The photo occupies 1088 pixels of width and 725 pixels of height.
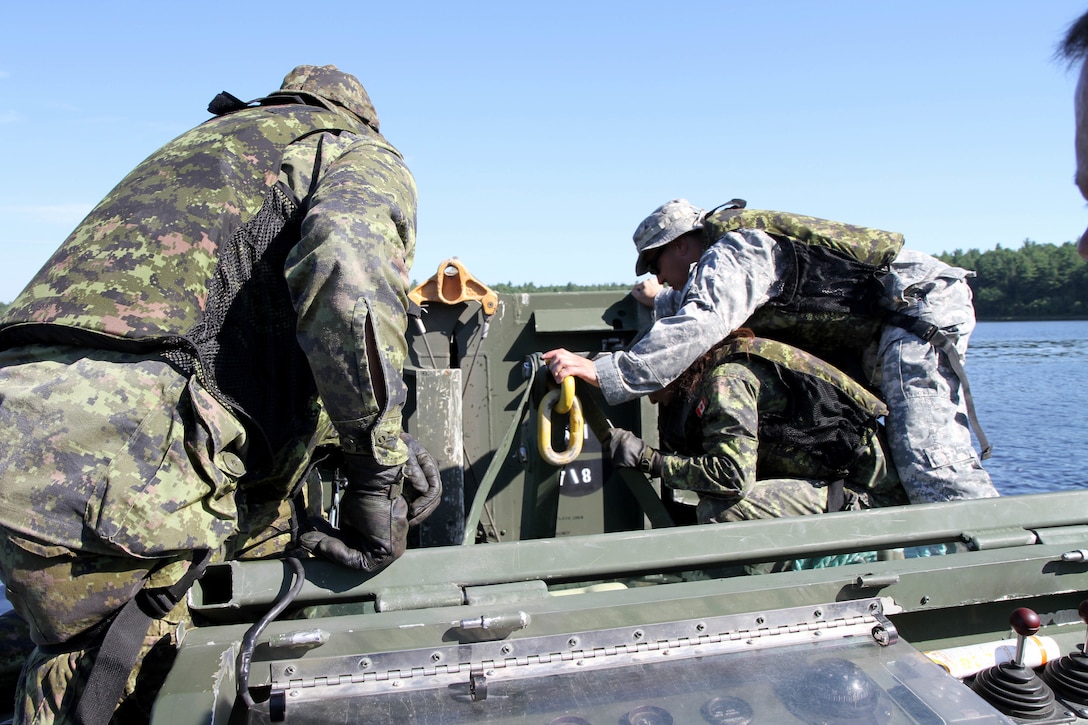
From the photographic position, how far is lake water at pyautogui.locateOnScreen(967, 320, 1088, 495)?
11.3m

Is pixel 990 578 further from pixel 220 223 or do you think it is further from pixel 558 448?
pixel 220 223

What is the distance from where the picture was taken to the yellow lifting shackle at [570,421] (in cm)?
316

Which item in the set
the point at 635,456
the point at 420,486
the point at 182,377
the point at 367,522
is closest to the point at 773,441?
the point at 635,456

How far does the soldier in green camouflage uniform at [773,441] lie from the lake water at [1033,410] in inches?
227

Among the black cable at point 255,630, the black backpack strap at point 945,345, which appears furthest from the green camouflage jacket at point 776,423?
the black cable at point 255,630

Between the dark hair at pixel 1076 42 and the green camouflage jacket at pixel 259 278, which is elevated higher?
the dark hair at pixel 1076 42

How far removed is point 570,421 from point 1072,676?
5.87 ft

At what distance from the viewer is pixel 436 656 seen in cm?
197

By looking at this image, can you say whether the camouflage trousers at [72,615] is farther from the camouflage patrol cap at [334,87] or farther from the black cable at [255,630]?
the camouflage patrol cap at [334,87]

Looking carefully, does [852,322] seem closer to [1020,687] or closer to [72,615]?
[1020,687]

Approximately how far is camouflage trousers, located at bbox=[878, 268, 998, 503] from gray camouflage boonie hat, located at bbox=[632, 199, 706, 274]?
1.03 metres

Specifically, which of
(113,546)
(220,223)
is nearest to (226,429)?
(113,546)

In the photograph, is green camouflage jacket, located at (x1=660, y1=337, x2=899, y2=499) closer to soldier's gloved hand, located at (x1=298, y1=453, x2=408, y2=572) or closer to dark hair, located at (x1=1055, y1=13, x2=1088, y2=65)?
soldier's gloved hand, located at (x1=298, y1=453, x2=408, y2=572)

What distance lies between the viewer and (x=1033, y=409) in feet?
53.6
